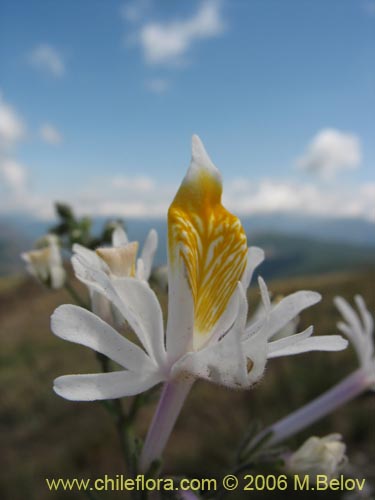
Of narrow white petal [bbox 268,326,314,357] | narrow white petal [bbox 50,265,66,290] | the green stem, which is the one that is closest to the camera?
narrow white petal [bbox 268,326,314,357]

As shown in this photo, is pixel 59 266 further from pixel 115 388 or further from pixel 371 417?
pixel 371 417

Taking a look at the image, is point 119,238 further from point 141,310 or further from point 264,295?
point 264,295

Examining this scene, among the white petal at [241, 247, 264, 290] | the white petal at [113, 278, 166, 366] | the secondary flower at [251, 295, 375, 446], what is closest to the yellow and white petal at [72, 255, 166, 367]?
the white petal at [113, 278, 166, 366]

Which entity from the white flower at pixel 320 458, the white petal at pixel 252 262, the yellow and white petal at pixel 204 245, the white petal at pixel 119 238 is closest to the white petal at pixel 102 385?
the yellow and white petal at pixel 204 245

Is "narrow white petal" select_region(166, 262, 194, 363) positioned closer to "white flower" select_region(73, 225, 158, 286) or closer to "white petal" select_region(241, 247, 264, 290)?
"white flower" select_region(73, 225, 158, 286)

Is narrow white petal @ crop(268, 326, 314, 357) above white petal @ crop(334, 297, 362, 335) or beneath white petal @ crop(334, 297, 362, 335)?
beneath

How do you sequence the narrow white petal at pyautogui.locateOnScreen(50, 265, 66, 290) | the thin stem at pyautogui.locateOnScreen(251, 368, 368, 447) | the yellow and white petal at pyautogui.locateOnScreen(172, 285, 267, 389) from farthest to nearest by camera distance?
the narrow white petal at pyautogui.locateOnScreen(50, 265, 66, 290), the thin stem at pyautogui.locateOnScreen(251, 368, 368, 447), the yellow and white petal at pyautogui.locateOnScreen(172, 285, 267, 389)

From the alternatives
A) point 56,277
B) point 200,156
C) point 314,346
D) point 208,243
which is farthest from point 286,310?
point 56,277
